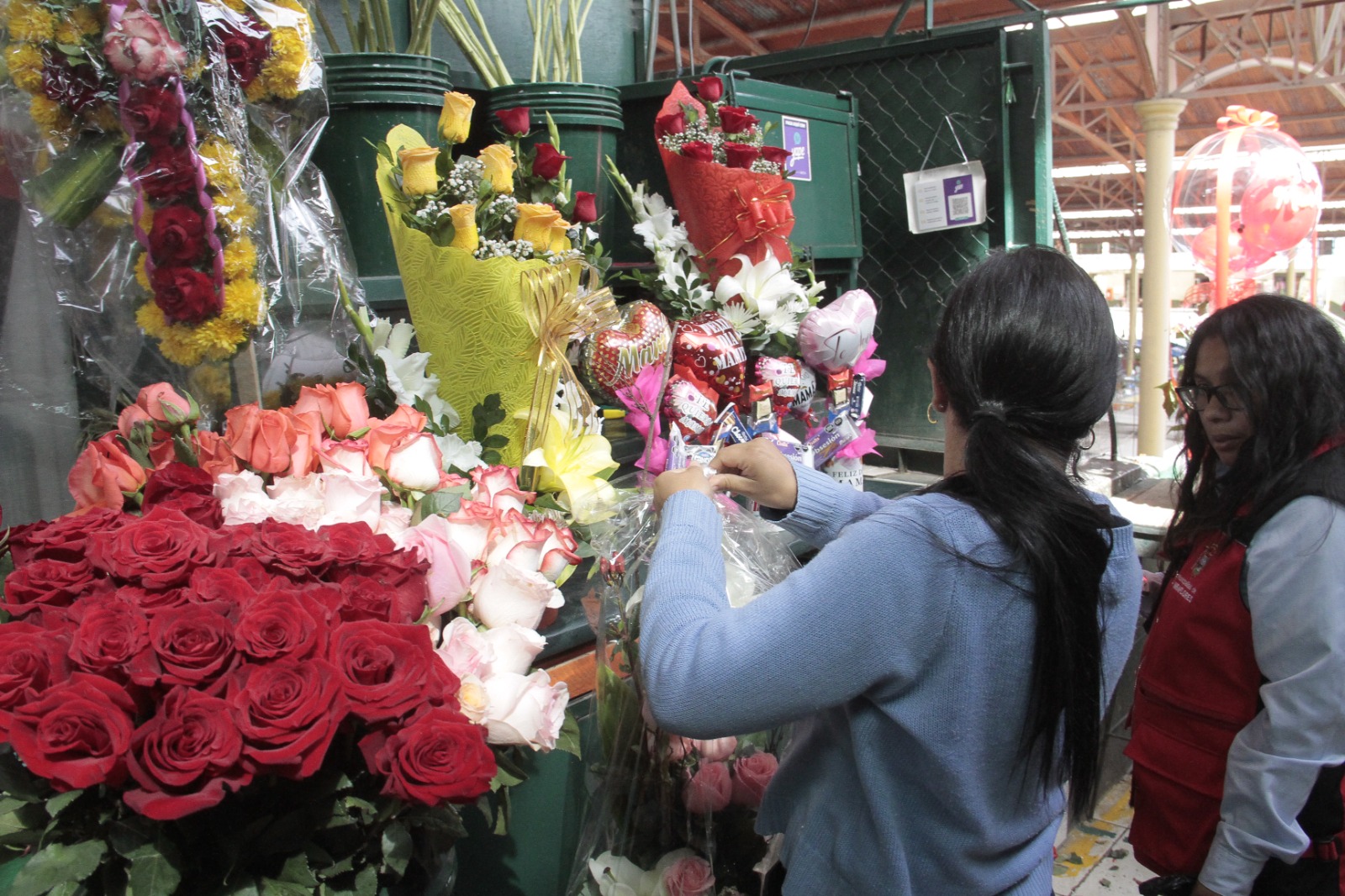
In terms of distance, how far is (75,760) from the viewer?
67 centimetres

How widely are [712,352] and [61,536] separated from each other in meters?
1.16

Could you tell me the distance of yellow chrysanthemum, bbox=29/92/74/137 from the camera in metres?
1.15

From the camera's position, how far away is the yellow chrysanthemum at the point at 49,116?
3.78ft

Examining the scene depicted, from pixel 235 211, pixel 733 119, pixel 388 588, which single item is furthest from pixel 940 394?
pixel 733 119

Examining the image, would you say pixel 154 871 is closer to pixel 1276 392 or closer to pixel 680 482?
pixel 680 482

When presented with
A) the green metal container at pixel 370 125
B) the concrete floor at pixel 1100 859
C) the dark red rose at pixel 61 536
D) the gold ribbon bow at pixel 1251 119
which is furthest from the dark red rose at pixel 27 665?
the gold ribbon bow at pixel 1251 119

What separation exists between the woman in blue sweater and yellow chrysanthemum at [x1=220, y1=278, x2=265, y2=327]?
63 cm

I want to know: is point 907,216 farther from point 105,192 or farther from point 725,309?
point 105,192

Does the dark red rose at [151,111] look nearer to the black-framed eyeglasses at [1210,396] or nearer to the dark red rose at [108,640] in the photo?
the dark red rose at [108,640]

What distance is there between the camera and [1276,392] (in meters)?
1.57

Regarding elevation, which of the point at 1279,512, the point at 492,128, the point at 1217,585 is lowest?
the point at 1217,585

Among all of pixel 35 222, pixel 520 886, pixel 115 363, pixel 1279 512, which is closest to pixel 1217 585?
pixel 1279 512

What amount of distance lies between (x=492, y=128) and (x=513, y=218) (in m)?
0.50

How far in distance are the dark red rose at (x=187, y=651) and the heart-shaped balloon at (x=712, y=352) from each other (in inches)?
46.1
